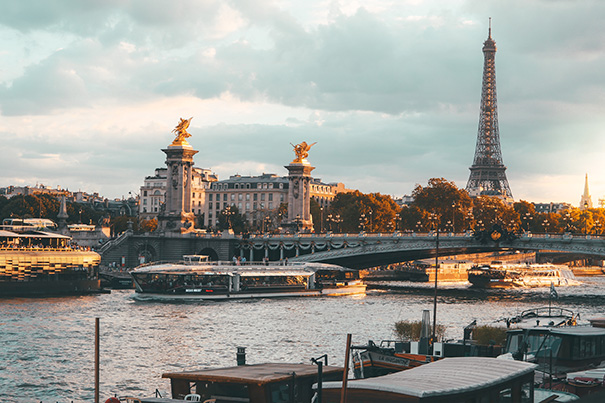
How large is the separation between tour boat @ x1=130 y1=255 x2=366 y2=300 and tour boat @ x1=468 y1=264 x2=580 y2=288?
2550 cm

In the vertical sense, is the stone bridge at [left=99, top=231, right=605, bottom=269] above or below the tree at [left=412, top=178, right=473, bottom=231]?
below

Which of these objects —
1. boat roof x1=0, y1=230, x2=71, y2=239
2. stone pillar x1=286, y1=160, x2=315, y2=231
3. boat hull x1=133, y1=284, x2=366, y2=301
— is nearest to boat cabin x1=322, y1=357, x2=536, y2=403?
boat hull x1=133, y1=284, x2=366, y2=301

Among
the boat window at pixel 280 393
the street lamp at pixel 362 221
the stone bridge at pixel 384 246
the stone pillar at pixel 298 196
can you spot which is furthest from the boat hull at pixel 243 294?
the boat window at pixel 280 393

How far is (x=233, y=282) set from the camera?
85.4m

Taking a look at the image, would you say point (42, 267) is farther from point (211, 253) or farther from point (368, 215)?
point (368, 215)

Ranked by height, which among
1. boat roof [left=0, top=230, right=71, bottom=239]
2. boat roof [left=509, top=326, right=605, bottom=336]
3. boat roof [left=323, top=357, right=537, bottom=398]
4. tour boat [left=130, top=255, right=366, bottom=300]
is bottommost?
tour boat [left=130, top=255, right=366, bottom=300]

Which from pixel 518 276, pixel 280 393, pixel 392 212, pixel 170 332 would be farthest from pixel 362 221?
pixel 280 393

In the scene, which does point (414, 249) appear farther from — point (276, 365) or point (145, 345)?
point (276, 365)

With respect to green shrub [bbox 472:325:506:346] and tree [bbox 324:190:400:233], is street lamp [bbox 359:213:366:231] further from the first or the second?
green shrub [bbox 472:325:506:346]

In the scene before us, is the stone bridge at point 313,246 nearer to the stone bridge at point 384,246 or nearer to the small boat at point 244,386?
the stone bridge at point 384,246

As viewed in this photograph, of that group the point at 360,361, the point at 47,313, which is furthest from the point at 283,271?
the point at 360,361

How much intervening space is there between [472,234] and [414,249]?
281 inches

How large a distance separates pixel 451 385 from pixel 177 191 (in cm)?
10180

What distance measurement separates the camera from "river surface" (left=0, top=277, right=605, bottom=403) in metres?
39.6
